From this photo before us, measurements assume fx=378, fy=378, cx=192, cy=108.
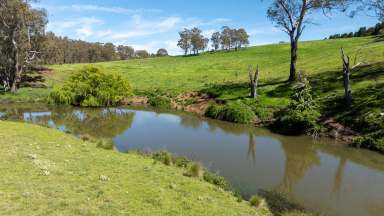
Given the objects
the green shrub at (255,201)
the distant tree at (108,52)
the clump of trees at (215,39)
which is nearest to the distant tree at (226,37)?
the clump of trees at (215,39)

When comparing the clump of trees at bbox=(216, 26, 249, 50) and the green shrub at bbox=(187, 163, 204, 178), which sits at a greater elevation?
the clump of trees at bbox=(216, 26, 249, 50)

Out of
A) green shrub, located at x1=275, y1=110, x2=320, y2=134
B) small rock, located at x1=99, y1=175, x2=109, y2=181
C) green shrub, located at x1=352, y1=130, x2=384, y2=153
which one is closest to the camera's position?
small rock, located at x1=99, y1=175, x2=109, y2=181

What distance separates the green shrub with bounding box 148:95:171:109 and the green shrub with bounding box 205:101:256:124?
8.57 meters

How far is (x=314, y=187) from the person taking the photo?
61.2 ft

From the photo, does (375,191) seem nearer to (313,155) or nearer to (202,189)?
(313,155)

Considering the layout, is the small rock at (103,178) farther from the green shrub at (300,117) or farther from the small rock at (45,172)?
the green shrub at (300,117)

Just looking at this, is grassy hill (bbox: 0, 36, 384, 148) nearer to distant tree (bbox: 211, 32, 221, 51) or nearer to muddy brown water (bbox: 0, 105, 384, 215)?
muddy brown water (bbox: 0, 105, 384, 215)

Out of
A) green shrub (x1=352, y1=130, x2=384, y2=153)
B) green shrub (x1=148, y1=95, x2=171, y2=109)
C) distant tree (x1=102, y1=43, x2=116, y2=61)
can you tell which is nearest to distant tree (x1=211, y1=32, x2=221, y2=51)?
distant tree (x1=102, y1=43, x2=116, y2=61)

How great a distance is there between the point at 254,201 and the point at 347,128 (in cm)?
1709

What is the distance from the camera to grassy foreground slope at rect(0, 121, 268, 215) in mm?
12133

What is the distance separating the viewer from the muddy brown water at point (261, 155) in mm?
17484

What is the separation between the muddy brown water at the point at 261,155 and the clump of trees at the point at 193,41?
11100 cm

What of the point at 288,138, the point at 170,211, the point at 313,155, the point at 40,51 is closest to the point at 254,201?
the point at 170,211

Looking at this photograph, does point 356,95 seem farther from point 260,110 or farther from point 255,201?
point 255,201
